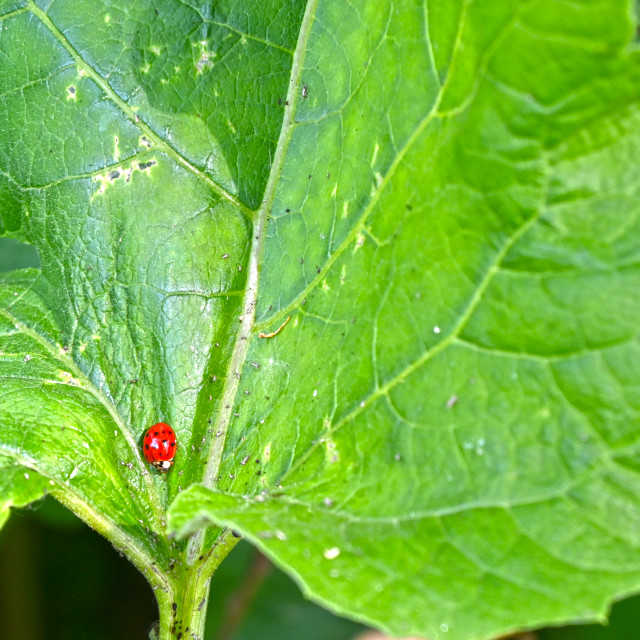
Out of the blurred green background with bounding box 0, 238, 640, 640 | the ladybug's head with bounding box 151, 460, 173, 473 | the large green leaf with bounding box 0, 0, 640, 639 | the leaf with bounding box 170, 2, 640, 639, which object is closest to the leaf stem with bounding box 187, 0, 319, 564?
the large green leaf with bounding box 0, 0, 640, 639

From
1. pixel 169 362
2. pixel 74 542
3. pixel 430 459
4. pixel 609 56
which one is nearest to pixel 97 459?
pixel 169 362

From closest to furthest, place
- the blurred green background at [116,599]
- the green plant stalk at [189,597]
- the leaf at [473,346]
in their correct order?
the leaf at [473,346]
the green plant stalk at [189,597]
the blurred green background at [116,599]

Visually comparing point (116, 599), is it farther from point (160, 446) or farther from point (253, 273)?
point (253, 273)

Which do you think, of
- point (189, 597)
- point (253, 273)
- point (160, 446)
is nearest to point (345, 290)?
point (253, 273)

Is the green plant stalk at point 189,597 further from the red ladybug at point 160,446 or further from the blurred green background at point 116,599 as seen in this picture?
the blurred green background at point 116,599

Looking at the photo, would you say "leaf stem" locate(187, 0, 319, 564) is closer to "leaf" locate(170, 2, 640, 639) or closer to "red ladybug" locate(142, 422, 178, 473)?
"red ladybug" locate(142, 422, 178, 473)

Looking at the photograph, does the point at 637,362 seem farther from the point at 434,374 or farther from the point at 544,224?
the point at 434,374

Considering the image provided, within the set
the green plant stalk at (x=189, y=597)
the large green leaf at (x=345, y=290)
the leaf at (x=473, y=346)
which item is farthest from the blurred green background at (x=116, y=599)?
the leaf at (x=473, y=346)

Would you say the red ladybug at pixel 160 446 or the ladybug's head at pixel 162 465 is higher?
the red ladybug at pixel 160 446
